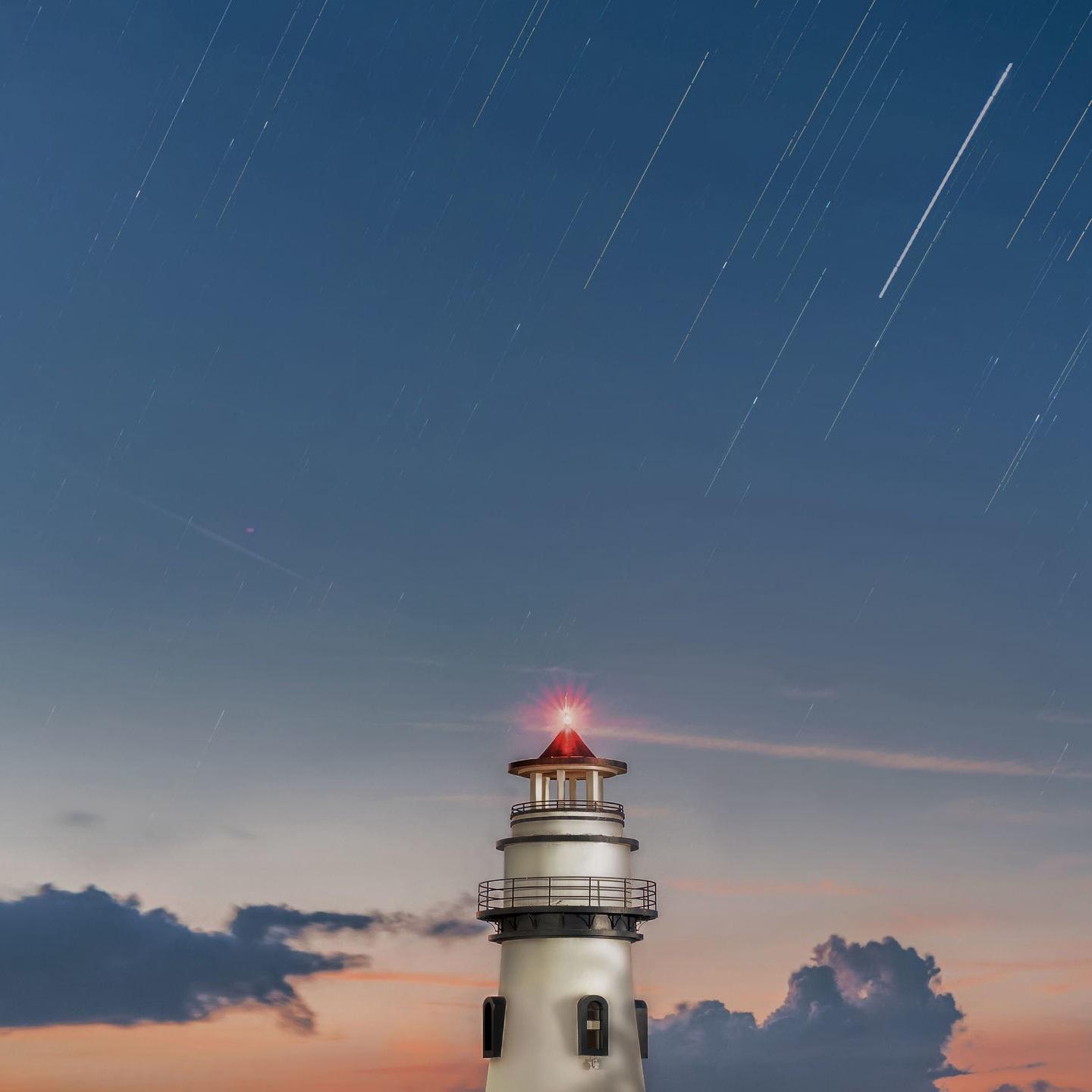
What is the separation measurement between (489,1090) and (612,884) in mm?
9369

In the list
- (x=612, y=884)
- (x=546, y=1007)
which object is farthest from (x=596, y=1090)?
(x=612, y=884)

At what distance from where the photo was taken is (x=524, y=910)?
67.9 metres

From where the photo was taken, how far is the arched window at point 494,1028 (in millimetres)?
68000

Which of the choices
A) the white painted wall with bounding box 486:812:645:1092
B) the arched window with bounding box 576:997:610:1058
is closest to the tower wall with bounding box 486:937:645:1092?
the white painted wall with bounding box 486:812:645:1092

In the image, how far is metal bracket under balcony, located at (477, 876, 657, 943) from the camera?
6788 centimetres

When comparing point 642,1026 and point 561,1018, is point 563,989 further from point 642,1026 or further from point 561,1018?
point 642,1026

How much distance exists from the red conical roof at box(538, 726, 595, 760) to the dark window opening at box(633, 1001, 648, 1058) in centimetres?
1008

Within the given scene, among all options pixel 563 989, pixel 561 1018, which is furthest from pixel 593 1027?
pixel 563 989

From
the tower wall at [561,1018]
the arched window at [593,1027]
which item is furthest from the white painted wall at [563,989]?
the arched window at [593,1027]

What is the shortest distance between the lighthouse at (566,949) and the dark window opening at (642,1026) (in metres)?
0.07

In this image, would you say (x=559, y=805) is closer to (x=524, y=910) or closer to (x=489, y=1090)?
(x=524, y=910)

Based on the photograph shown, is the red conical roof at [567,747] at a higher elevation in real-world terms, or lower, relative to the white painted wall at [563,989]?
higher

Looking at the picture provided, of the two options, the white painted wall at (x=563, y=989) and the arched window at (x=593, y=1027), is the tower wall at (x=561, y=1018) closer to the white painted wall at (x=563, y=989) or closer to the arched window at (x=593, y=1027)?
the white painted wall at (x=563, y=989)

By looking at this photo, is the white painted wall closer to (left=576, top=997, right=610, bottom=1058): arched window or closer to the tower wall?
the tower wall
